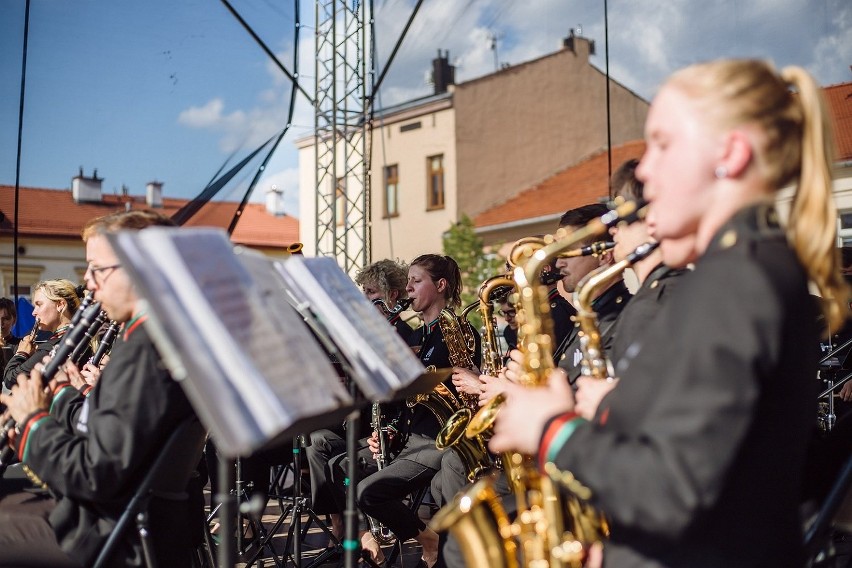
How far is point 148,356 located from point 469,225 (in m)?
18.7

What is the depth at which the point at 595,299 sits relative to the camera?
311cm

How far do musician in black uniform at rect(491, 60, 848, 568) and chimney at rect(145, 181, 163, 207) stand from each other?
5.78 meters

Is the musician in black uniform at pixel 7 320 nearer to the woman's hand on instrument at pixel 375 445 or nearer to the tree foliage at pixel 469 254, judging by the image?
the woman's hand on instrument at pixel 375 445

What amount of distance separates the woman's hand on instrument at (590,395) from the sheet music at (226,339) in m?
0.61

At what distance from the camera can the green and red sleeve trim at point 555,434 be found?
1598 millimetres

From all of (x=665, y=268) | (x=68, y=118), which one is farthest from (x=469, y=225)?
(x=665, y=268)

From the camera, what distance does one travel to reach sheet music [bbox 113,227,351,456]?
152 cm

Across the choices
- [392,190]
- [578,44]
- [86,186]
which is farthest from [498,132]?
[86,186]

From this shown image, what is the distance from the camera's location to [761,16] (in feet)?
33.7

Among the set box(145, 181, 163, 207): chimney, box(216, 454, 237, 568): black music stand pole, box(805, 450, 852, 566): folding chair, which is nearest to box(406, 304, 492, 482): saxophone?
box(805, 450, 852, 566): folding chair

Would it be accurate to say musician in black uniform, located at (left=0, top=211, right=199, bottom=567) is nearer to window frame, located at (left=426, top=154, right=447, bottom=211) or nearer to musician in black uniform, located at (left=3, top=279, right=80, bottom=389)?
musician in black uniform, located at (left=3, top=279, right=80, bottom=389)

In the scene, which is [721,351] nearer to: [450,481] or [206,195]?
[450,481]

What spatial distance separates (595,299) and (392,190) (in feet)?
68.6

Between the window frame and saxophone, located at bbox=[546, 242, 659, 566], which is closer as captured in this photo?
saxophone, located at bbox=[546, 242, 659, 566]
